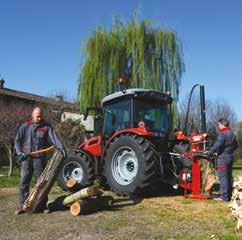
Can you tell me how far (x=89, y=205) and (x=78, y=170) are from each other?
3.14 metres

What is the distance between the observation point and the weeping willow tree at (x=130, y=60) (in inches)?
1037

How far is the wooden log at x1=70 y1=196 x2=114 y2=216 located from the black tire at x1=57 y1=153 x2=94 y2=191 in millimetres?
2043

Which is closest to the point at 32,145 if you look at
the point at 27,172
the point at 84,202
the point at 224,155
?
the point at 27,172

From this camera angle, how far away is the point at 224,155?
9.70 meters

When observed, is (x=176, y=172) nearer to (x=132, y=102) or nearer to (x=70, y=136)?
(x=132, y=102)

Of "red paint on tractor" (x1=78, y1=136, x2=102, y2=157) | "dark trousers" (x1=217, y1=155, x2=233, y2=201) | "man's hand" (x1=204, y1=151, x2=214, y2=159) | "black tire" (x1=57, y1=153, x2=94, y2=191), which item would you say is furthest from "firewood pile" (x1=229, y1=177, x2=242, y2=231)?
"red paint on tractor" (x1=78, y1=136, x2=102, y2=157)

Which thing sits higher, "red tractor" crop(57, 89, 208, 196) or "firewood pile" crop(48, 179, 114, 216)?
"red tractor" crop(57, 89, 208, 196)

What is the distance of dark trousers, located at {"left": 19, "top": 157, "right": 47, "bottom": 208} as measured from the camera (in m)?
8.88

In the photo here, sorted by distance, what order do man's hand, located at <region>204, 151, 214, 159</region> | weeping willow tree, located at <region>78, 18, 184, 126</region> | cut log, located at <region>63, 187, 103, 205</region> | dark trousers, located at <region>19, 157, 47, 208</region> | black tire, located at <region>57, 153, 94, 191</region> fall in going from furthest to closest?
weeping willow tree, located at <region>78, 18, 184, 126</region> → black tire, located at <region>57, 153, 94, 191</region> → man's hand, located at <region>204, 151, 214, 159</region> → dark trousers, located at <region>19, 157, 47, 208</region> → cut log, located at <region>63, 187, 103, 205</region>

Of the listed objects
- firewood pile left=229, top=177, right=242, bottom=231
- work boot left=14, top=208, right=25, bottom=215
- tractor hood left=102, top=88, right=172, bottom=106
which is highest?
tractor hood left=102, top=88, right=172, bottom=106

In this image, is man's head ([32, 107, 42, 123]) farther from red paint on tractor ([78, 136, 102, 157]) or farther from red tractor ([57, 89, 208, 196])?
red paint on tractor ([78, 136, 102, 157])

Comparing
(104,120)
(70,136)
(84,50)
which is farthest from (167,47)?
(104,120)

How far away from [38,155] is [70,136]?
17.8 meters

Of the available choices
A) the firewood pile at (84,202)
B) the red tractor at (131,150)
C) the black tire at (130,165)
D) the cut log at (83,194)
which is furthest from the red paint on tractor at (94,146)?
the cut log at (83,194)
